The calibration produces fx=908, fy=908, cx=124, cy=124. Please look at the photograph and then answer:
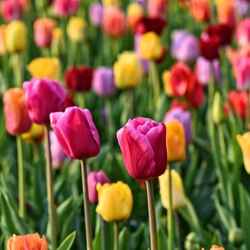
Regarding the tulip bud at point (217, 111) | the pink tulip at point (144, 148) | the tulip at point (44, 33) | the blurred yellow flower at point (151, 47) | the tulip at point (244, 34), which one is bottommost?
the pink tulip at point (144, 148)

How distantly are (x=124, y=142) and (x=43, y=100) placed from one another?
0.55 meters

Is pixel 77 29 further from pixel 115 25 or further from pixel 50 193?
pixel 50 193

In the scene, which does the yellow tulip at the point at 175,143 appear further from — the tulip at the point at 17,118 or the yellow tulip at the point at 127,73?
the yellow tulip at the point at 127,73

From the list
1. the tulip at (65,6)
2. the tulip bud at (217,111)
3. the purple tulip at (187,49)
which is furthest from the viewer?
the tulip at (65,6)

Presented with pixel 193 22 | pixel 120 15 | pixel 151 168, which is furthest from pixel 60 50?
pixel 151 168

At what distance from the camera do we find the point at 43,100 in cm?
218

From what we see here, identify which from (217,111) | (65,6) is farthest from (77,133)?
(65,6)

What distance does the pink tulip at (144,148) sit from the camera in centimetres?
165

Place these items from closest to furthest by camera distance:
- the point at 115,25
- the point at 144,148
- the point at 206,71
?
the point at 144,148 → the point at 206,71 → the point at 115,25

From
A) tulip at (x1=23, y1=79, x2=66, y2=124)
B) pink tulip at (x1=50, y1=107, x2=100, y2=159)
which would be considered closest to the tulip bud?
tulip at (x1=23, y1=79, x2=66, y2=124)

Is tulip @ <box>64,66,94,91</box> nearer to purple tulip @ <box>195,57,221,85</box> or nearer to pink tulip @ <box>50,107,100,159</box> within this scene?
purple tulip @ <box>195,57,221,85</box>

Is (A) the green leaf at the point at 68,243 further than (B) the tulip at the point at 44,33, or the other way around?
(B) the tulip at the point at 44,33

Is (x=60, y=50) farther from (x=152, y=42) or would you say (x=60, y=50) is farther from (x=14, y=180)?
(x=14, y=180)

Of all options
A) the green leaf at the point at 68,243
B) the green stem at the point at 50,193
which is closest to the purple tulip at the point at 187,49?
the green stem at the point at 50,193
